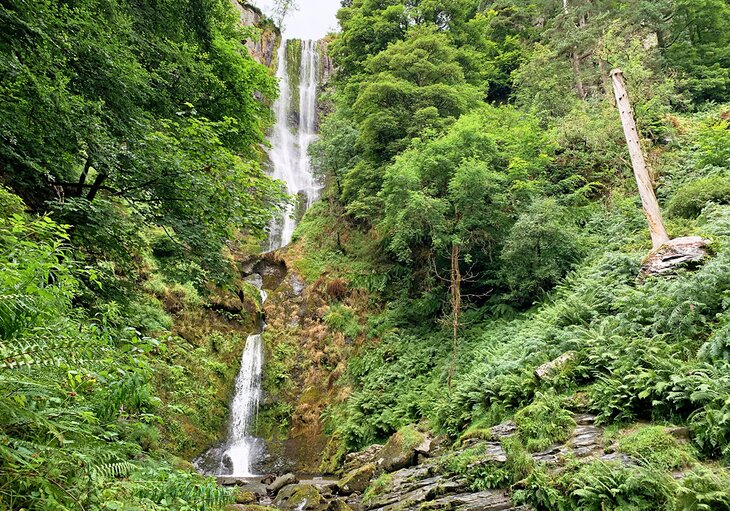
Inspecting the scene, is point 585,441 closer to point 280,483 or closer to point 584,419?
point 584,419

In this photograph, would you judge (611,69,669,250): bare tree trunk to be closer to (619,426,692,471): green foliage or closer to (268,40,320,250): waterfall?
(619,426,692,471): green foliage

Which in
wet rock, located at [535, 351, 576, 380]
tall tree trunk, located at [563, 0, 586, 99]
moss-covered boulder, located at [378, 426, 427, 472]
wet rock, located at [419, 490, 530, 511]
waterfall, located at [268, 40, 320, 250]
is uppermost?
waterfall, located at [268, 40, 320, 250]

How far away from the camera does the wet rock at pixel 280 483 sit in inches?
399

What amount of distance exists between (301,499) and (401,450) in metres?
2.37

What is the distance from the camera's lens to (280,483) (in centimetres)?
1038

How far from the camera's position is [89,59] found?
486cm

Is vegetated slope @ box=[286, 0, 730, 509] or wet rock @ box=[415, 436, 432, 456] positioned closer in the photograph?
vegetated slope @ box=[286, 0, 730, 509]

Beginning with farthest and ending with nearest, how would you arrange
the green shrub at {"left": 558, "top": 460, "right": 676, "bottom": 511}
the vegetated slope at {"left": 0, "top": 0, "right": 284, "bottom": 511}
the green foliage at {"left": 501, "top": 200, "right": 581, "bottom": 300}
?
the green foliage at {"left": 501, "top": 200, "right": 581, "bottom": 300}, the green shrub at {"left": 558, "top": 460, "right": 676, "bottom": 511}, the vegetated slope at {"left": 0, "top": 0, "right": 284, "bottom": 511}

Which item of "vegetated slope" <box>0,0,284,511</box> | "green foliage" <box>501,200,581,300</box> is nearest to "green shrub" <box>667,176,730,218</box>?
"green foliage" <box>501,200,581,300</box>

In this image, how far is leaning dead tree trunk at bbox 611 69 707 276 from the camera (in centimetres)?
764

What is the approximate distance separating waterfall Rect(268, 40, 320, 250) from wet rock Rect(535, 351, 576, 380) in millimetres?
17464

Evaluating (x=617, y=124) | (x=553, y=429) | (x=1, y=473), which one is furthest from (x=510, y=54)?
(x=1, y=473)

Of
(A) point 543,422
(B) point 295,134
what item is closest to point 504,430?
(A) point 543,422

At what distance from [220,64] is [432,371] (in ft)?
29.2
